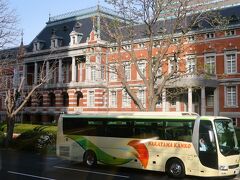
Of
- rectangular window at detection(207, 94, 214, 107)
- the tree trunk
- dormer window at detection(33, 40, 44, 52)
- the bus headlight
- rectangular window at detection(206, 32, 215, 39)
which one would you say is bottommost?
the bus headlight

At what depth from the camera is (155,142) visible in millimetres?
16609

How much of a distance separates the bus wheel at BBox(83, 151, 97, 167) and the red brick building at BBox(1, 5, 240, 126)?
13235 millimetres

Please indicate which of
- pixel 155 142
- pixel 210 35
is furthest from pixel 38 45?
pixel 155 142

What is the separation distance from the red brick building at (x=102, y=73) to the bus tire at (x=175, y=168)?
16.2 m

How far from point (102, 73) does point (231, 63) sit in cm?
1907

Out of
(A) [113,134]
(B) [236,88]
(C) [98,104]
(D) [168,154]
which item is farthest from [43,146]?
(C) [98,104]

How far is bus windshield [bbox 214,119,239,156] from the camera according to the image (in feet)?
49.2

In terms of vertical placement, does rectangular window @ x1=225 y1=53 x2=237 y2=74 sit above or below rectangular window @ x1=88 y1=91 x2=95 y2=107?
above

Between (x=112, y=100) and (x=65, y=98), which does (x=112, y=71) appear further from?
(x=65, y=98)

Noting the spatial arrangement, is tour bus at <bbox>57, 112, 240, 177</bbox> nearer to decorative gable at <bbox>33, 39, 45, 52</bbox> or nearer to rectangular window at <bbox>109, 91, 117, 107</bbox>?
rectangular window at <bbox>109, 91, 117, 107</bbox>

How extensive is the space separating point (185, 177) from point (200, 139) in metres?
1.84

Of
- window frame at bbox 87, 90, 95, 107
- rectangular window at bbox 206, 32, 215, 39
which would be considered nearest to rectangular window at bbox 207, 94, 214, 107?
rectangular window at bbox 206, 32, 215, 39

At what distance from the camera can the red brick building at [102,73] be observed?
4059 cm

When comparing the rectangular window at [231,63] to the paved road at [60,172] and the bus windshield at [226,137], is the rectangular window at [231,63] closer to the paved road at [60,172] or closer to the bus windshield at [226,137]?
the paved road at [60,172]
